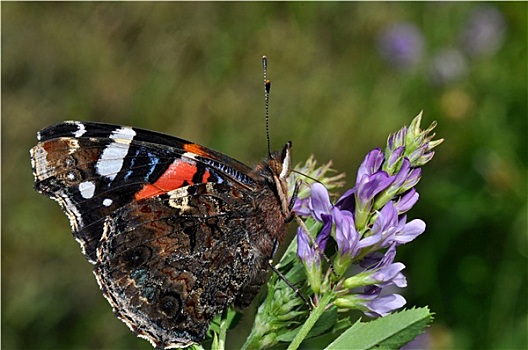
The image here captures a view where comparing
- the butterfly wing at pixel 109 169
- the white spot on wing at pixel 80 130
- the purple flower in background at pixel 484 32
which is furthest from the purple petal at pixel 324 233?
the purple flower in background at pixel 484 32

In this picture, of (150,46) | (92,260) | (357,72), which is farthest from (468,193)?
(92,260)

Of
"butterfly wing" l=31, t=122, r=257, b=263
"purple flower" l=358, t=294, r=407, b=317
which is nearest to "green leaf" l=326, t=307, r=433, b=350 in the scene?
"purple flower" l=358, t=294, r=407, b=317

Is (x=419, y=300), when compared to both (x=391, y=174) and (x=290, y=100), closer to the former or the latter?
(x=290, y=100)

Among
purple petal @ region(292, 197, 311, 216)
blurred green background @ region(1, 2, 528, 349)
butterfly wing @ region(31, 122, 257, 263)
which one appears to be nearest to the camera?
purple petal @ region(292, 197, 311, 216)

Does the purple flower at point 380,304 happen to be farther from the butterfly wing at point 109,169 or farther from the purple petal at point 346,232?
the butterfly wing at point 109,169

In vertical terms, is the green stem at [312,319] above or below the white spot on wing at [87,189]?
below

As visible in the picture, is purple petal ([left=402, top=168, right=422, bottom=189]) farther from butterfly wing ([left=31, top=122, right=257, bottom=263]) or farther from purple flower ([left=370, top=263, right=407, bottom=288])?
butterfly wing ([left=31, top=122, right=257, bottom=263])

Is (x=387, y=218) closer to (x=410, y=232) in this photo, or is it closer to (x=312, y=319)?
(x=410, y=232)
